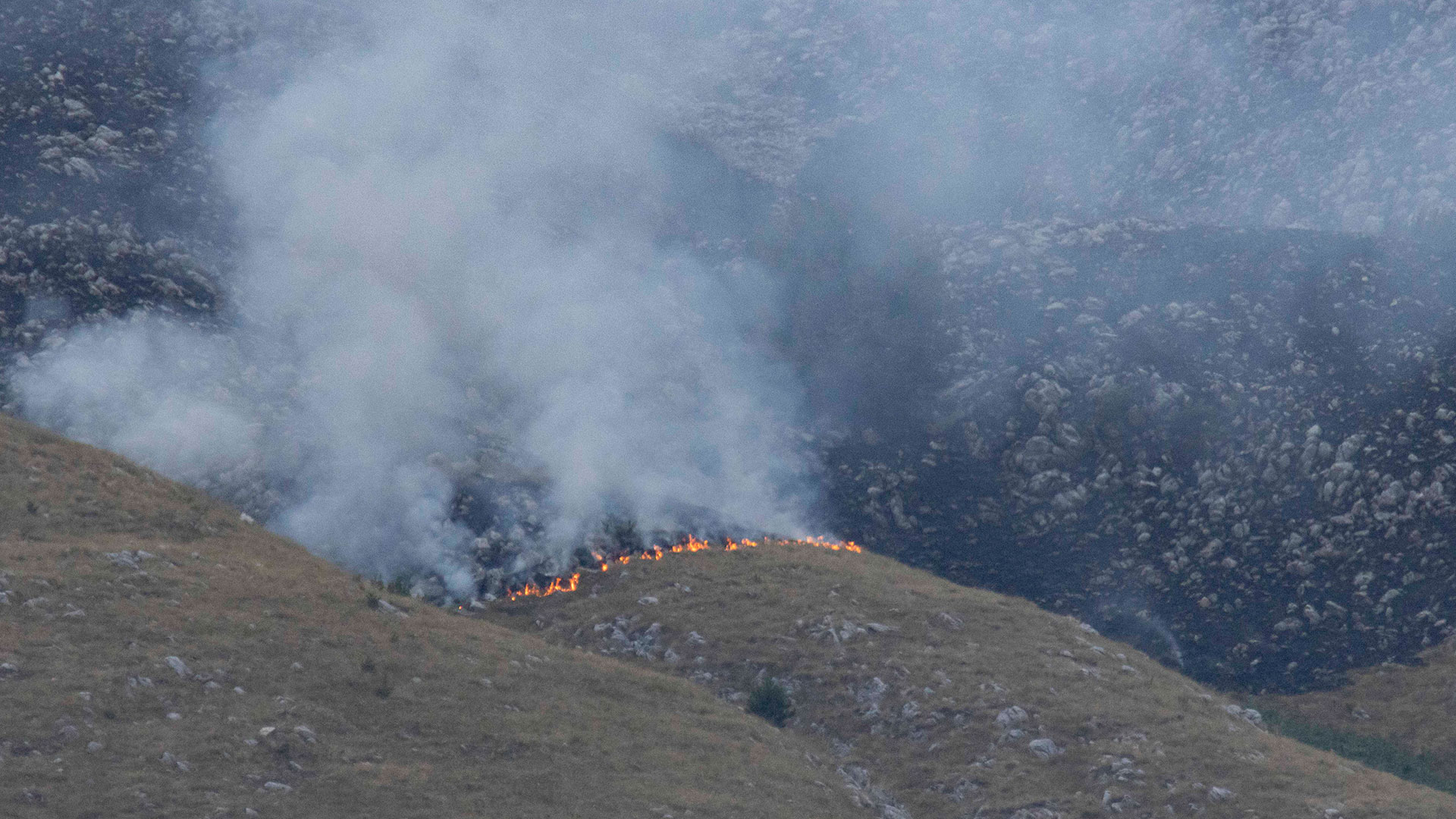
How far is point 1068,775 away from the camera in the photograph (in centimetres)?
2675

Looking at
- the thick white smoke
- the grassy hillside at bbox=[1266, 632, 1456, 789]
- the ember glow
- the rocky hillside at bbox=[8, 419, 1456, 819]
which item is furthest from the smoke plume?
the grassy hillside at bbox=[1266, 632, 1456, 789]

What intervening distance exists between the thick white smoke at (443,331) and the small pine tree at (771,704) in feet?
29.6

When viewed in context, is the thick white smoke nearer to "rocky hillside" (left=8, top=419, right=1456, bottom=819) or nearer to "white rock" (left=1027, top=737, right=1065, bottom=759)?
"rocky hillside" (left=8, top=419, right=1456, bottom=819)

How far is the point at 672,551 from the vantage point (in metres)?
37.1

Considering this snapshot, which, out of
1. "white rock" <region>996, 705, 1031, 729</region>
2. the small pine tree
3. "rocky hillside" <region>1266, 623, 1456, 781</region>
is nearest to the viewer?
"white rock" <region>996, 705, 1031, 729</region>

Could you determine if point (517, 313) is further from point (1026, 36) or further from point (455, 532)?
point (1026, 36)

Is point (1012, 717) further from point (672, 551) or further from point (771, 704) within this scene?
point (672, 551)

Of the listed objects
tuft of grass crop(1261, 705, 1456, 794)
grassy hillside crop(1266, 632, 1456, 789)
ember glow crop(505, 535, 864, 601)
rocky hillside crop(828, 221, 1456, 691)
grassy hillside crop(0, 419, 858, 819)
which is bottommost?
grassy hillside crop(0, 419, 858, 819)

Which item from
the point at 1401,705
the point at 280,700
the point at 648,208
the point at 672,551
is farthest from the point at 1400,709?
the point at 648,208

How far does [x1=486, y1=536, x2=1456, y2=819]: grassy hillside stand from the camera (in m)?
26.2

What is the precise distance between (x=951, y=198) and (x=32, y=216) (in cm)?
3330

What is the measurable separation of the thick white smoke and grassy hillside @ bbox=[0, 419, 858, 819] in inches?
237

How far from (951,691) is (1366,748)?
37.0 feet

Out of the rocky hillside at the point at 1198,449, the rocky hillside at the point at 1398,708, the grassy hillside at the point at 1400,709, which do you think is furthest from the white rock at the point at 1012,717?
the rocky hillside at the point at 1198,449
